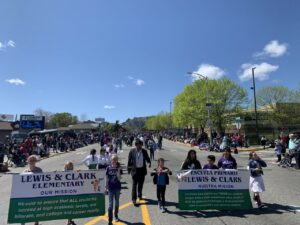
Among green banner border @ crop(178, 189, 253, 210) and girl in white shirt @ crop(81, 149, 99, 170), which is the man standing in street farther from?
girl in white shirt @ crop(81, 149, 99, 170)

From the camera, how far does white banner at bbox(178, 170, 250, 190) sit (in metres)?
8.70

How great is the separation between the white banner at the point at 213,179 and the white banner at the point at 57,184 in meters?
2.17

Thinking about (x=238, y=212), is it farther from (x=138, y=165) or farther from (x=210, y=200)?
(x=138, y=165)

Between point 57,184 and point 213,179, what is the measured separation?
3947mm

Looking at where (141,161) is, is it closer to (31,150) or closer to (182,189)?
(182,189)

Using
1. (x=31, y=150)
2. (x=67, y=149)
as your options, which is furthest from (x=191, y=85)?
(x=31, y=150)

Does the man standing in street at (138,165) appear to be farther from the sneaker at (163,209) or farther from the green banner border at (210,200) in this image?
the green banner border at (210,200)

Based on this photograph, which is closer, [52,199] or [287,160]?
[52,199]

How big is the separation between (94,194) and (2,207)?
3.63 m

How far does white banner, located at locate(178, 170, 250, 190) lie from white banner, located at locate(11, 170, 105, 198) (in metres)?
2.17

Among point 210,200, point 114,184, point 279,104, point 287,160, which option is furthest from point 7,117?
point 210,200

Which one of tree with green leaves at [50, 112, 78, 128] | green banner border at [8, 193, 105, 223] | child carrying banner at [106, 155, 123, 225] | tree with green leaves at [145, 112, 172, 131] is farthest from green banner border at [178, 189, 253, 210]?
tree with green leaves at [50, 112, 78, 128]

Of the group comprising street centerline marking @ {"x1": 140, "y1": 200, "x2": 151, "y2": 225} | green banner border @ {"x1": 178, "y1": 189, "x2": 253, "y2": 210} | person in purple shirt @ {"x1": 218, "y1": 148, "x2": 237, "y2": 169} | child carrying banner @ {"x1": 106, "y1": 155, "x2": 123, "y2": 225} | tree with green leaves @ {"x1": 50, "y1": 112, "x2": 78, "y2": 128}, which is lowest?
street centerline marking @ {"x1": 140, "y1": 200, "x2": 151, "y2": 225}

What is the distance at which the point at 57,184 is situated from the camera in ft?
25.2
